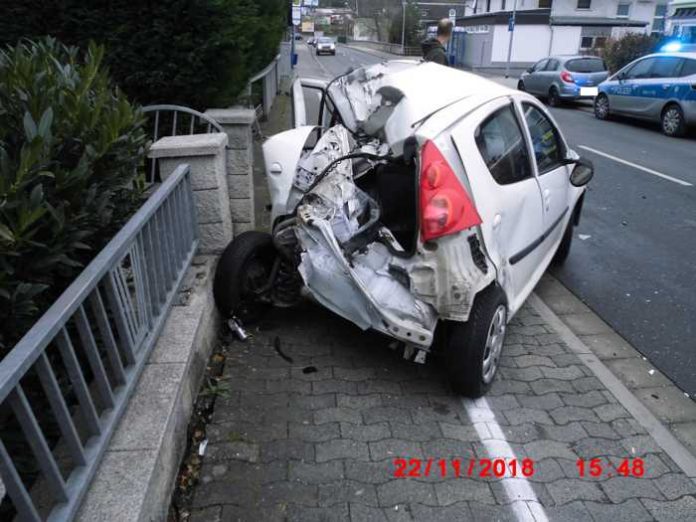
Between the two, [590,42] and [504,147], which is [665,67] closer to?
[504,147]

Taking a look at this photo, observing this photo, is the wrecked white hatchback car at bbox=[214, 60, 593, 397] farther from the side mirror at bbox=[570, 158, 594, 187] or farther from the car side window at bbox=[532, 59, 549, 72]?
the car side window at bbox=[532, 59, 549, 72]

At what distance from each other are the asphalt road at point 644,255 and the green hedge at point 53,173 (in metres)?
3.71

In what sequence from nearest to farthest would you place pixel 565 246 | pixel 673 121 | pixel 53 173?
pixel 53 173, pixel 565 246, pixel 673 121

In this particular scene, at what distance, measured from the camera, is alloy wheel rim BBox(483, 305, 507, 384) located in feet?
11.2

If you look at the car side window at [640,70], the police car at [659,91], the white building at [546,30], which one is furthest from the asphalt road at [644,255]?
the white building at [546,30]

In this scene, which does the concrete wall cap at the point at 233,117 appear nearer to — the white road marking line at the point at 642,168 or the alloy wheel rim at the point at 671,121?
the white road marking line at the point at 642,168

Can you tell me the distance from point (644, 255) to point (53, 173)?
565 cm

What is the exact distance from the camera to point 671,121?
1297 centimetres

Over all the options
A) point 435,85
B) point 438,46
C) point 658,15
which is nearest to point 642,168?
point 438,46

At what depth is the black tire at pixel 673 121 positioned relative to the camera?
12.7m

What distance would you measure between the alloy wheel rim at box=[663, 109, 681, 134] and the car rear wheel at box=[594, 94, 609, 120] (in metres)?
2.54

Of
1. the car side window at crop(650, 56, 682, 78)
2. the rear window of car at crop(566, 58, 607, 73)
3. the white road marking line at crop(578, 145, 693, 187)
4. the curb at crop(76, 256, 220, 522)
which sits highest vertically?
the curb at crop(76, 256, 220, 522)

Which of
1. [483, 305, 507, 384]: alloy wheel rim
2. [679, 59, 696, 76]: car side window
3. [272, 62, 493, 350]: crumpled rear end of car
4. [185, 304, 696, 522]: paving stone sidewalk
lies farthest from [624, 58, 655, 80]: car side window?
[483, 305, 507, 384]: alloy wheel rim

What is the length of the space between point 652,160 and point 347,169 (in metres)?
8.74
